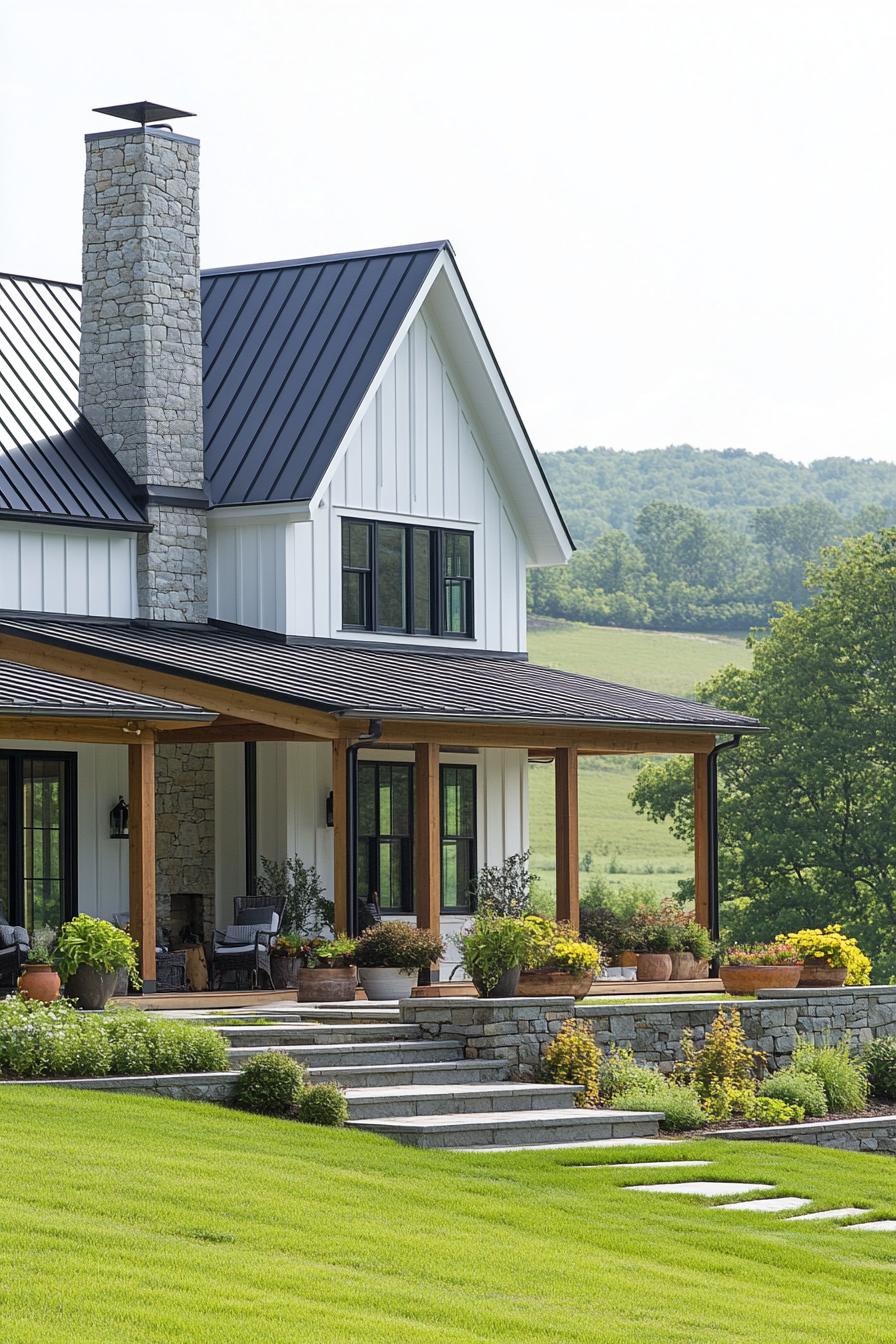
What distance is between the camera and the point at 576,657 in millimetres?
89562

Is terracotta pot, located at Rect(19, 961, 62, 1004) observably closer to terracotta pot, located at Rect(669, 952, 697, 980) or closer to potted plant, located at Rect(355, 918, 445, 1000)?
potted plant, located at Rect(355, 918, 445, 1000)

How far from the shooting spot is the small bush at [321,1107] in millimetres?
15970

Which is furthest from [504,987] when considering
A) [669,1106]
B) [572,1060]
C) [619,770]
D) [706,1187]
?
[619,770]

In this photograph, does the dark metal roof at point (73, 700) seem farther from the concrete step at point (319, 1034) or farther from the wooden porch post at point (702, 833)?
the wooden porch post at point (702, 833)

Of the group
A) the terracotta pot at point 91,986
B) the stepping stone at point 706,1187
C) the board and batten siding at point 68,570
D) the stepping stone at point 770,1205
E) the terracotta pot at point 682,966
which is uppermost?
the board and batten siding at point 68,570

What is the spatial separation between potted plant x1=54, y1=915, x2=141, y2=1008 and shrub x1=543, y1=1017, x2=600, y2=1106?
373 centimetres

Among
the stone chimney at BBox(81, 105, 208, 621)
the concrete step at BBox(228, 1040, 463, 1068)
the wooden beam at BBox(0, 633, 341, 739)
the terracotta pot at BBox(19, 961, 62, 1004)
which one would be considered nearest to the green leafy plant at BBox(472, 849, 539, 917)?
the wooden beam at BBox(0, 633, 341, 739)

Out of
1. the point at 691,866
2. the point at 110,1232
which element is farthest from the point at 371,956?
the point at 691,866

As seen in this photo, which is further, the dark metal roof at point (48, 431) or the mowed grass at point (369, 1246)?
the dark metal roof at point (48, 431)

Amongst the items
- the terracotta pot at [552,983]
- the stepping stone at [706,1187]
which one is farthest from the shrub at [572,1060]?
the stepping stone at [706,1187]

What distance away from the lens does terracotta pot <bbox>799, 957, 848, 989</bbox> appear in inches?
925

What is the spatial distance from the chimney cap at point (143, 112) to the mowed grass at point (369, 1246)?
51.0 feet

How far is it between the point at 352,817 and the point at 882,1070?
600cm

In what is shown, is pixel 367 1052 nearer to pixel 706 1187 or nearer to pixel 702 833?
pixel 706 1187
